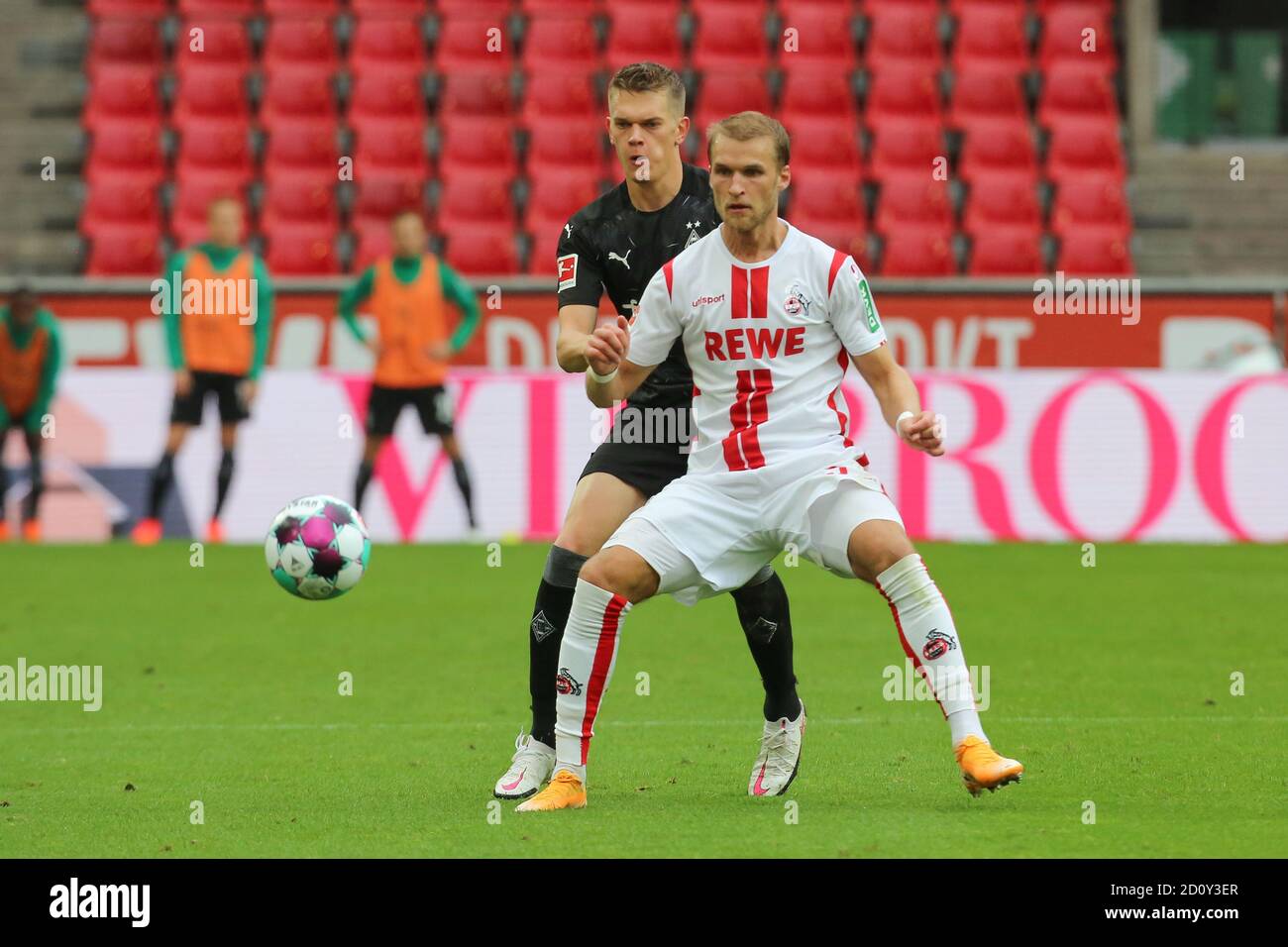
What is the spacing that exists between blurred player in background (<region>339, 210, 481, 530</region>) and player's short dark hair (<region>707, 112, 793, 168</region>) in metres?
9.01

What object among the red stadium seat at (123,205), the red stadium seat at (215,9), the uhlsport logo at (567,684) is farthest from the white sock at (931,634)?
the red stadium seat at (215,9)

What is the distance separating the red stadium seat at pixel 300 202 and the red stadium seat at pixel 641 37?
3.01m

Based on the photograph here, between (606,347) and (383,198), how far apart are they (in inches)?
520

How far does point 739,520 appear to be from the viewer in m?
5.95

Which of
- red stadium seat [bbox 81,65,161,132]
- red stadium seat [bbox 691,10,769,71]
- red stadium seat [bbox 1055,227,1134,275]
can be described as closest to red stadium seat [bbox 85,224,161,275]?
red stadium seat [bbox 81,65,161,132]

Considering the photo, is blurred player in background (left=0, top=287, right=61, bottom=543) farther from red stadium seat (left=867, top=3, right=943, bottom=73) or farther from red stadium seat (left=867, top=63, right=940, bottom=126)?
red stadium seat (left=867, top=3, right=943, bottom=73)

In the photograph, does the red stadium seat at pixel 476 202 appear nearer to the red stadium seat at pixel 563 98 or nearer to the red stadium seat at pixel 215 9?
the red stadium seat at pixel 563 98

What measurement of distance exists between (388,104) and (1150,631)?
11.0m

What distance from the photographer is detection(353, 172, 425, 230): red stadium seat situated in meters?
18.5

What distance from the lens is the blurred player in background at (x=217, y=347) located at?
1491 cm

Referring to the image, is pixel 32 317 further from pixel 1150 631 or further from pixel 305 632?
pixel 1150 631
